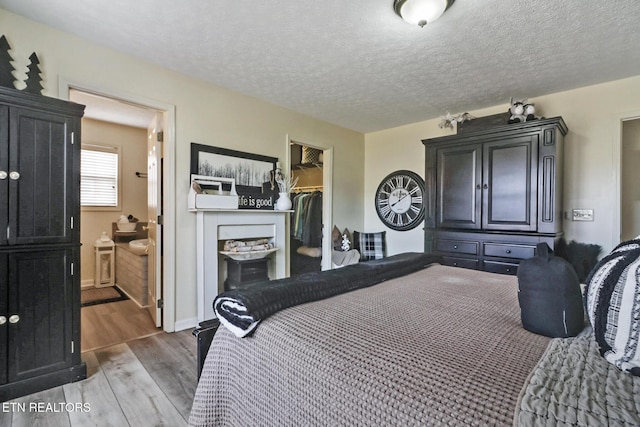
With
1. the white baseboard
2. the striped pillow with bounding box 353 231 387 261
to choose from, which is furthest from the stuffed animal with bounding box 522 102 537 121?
the white baseboard

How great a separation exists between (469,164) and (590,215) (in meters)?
1.22

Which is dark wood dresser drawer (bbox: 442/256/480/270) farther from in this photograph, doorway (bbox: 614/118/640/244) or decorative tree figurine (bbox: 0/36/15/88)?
decorative tree figurine (bbox: 0/36/15/88)

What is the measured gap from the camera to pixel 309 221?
405 centimetres

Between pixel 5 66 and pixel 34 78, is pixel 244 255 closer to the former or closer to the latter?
pixel 34 78

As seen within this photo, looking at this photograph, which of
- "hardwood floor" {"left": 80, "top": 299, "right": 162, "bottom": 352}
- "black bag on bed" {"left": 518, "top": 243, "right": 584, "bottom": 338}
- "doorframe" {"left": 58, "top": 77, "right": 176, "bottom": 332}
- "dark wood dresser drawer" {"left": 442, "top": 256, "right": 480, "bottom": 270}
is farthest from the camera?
"dark wood dresser drawer" {"left": 442, "top": 256, "right": 480, "bottom": 270}

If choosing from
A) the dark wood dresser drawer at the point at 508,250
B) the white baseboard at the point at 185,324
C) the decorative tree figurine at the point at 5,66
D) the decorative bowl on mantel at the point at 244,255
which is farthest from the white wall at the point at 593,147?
the decorative tree figurine at the point at 5,66

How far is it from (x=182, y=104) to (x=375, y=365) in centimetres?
283

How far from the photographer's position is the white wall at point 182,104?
2078mm

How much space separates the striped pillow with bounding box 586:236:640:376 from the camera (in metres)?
0.62

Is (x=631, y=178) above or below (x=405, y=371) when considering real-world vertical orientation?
above

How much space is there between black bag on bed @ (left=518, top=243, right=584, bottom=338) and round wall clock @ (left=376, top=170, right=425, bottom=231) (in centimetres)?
316

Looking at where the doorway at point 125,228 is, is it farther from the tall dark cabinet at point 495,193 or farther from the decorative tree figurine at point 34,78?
the tall dark cabinet at point 495,193

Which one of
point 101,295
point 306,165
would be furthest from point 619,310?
point 101,295

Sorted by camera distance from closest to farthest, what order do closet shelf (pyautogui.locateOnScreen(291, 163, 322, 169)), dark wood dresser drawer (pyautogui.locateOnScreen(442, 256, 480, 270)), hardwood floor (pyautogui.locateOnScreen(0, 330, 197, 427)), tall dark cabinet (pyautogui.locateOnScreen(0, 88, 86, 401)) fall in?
hardwood floor (pyautogui.locateOnScreen(0, 330, 197, 427)) < tall dark cabinet (pyautogui.locateOnScreen(0, 88, 86, 401)) < dark wood dresser drawer (pyautogui.locateOnScreen(442, 256, 480, 270)) < closet shelf (pyautogui.locateOnScreen(291, 163, 322, 169))
